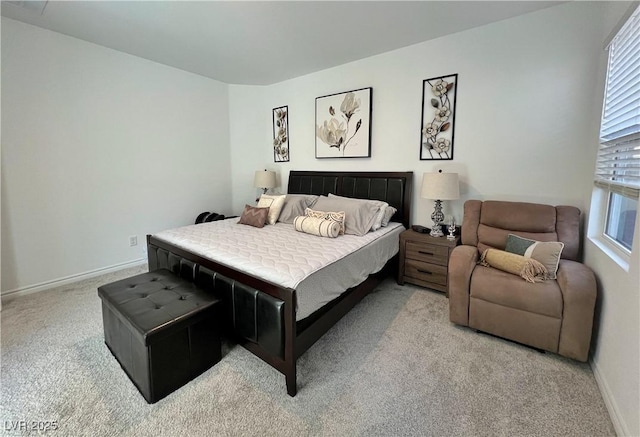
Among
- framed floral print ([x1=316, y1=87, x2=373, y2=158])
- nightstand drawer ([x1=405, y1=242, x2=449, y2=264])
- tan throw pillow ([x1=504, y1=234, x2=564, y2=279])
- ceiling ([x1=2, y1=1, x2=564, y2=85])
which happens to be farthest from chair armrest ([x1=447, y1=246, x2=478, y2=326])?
ceiling ([x1=2, y1=1, x2=564, y2=85])

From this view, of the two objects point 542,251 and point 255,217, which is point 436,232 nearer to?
point 542,251

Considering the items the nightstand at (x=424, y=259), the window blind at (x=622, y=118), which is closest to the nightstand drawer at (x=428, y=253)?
the nightstand at (x=424, y=259)

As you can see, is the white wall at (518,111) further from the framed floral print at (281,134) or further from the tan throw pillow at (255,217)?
the tan throw pillow at (255,217)

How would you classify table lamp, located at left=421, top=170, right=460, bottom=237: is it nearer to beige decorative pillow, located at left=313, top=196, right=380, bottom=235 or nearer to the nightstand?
the nightstand

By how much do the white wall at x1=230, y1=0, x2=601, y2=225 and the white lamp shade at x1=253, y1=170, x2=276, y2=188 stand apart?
1.27 m

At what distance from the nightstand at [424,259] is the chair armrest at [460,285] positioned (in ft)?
1.69

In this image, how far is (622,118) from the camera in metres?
1.83

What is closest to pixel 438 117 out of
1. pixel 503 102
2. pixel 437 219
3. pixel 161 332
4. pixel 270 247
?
pixel 503 102

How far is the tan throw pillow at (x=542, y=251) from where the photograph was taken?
6.51ft

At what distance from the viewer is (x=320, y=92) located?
154 inches

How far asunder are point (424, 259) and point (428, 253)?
0.08m

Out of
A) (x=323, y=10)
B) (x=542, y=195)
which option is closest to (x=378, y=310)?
(x=542, y=195)

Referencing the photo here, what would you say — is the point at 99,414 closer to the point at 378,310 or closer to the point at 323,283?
the point at 323,283

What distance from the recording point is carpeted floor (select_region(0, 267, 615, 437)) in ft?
4.58
